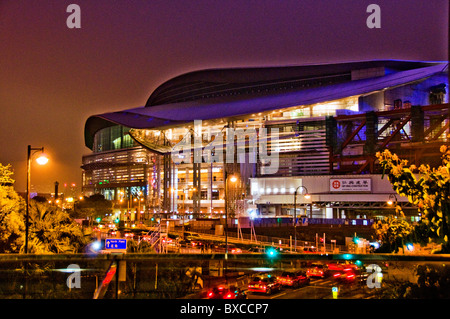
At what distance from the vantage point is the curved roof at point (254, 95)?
7138 cm

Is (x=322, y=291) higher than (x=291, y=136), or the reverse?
(x=291, y=136)

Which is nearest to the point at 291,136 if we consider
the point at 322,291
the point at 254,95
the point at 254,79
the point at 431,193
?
the point at 254,95

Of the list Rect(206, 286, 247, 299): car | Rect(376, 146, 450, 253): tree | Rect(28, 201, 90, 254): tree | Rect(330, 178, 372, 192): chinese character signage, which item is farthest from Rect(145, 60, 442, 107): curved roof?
Rect(206, 286, 247, 299): car

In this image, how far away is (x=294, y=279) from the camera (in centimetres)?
677

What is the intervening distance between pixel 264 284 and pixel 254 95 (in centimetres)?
8283

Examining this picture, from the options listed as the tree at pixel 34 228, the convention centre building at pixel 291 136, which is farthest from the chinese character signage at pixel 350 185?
the tree at pixel 34 228

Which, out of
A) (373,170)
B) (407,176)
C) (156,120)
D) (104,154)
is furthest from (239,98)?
(407,176)

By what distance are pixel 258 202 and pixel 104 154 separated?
76.6 m

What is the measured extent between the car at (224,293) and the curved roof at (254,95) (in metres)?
67.0

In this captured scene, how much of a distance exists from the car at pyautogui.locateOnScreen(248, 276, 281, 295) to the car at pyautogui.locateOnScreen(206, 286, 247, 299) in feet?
0.71

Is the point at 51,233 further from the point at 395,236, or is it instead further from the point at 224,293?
the point at 395,236

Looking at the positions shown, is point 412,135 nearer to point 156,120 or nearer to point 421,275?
point 156,120

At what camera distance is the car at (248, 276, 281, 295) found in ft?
22.2

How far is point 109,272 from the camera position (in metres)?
6.76
